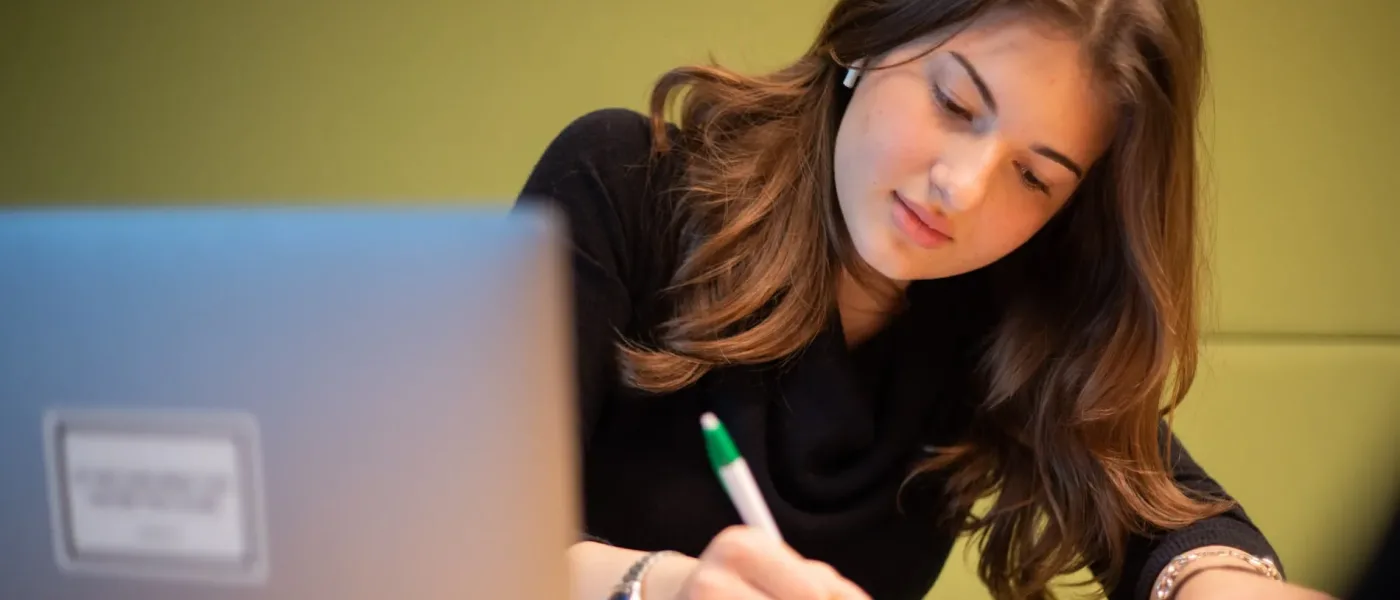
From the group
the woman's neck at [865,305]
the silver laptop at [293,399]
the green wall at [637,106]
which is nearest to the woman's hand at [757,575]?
the silver laptop at [293,399]

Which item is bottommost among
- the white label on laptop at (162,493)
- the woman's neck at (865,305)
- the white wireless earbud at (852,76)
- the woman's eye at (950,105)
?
the woman's neck at (865,305)

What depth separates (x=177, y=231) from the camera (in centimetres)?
26

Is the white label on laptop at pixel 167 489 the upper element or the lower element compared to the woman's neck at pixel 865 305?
upper

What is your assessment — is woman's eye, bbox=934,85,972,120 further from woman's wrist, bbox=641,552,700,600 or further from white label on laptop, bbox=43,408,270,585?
white label on laptop, bbox=43,408,270,585

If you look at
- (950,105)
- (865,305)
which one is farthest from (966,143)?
(865,305)

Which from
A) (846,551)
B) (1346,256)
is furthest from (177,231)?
(1346,256)

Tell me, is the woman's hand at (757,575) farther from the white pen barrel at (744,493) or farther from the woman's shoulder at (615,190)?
the woman's shoulder at (615,190)

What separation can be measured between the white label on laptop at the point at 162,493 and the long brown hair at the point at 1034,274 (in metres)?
0.39

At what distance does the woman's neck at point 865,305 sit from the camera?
718 millimetres

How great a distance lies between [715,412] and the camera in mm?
678

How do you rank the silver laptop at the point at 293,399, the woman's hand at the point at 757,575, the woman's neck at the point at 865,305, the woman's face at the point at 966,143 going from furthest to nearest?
the woman's neck at the point at 865,305 → the woman's face at the point at 966,143 → the woman's hand at the point at 757,575 → the silver laptop at the point at 293,399

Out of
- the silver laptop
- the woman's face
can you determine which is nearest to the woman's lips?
the woman's face

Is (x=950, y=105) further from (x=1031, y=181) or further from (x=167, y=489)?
(x=167, y=489)

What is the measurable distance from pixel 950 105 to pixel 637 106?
1.64 feet
